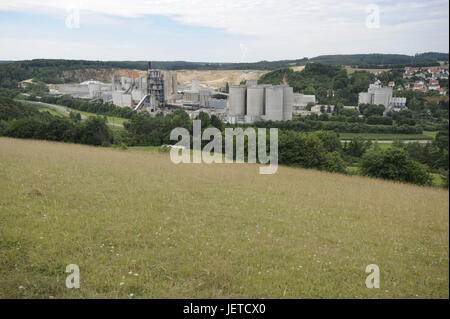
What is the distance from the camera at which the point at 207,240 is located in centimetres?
529

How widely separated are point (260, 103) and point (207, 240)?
49.7 m

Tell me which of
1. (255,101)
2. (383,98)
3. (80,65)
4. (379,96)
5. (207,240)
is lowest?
(207,240)

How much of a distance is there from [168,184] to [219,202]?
2013 millimetres

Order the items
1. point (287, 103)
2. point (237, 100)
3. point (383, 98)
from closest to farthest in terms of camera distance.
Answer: point (287, 103), point (237, 100), point (383, 98)

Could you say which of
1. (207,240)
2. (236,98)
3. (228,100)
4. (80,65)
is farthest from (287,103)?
(80,65)

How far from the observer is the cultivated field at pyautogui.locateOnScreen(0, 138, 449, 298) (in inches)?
155

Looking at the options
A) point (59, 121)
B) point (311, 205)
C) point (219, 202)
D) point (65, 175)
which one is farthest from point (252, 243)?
point (59, 121)

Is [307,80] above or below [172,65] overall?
below

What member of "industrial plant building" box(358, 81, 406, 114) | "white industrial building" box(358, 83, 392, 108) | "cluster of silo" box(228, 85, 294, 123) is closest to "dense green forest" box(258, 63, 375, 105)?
"industrial plant building" box(358, 81, 406, 114)

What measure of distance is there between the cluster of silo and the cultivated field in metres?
42.8

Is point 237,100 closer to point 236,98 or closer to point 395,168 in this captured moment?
point 236,98

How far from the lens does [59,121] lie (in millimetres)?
20922

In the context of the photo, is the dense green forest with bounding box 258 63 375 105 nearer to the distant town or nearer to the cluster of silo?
the distant town

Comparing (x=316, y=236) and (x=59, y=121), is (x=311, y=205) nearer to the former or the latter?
(x=316, y=236)
